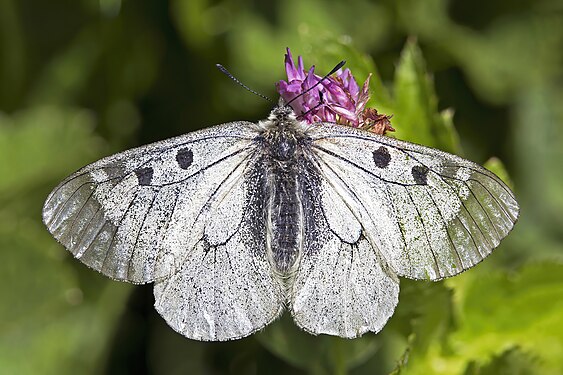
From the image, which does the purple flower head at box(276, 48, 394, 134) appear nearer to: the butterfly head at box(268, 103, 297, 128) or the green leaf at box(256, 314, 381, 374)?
the butterfly head at box(268, 103, 297, 128)

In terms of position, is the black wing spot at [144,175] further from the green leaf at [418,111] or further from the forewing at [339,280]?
the green leaf at [418,111]

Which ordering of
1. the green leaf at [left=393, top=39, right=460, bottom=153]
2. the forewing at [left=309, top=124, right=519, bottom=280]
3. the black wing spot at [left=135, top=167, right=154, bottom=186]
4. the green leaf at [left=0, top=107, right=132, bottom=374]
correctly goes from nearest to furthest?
the forewing at [left=309, top=124, right=519, bottom=280], the black wing spot at [left=135, top=167, right=154, bottom=186], the green leaf at [left=393, top=39, right=460, bottom=153], the green leaf at [left=0, top=107, right=132, bottom=374]

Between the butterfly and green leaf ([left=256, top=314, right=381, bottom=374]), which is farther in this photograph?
green leaf ([left=256, top=314, right=381, bottom=374])

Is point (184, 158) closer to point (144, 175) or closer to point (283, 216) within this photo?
point (144, 175)

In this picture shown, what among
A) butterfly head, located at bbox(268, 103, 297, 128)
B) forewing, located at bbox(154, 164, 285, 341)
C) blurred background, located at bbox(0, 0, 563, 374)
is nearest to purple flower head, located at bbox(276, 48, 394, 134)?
butterfly head, located at bbox(268, 103, 297, 128)

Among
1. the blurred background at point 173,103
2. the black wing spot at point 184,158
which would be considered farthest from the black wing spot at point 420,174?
the blurred background at point 173,103

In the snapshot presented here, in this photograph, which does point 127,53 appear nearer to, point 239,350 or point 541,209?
point 239,350

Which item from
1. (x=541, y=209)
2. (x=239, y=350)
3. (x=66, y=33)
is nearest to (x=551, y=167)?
(x=541, y=209)

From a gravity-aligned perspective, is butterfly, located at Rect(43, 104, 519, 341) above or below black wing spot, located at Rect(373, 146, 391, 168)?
below
